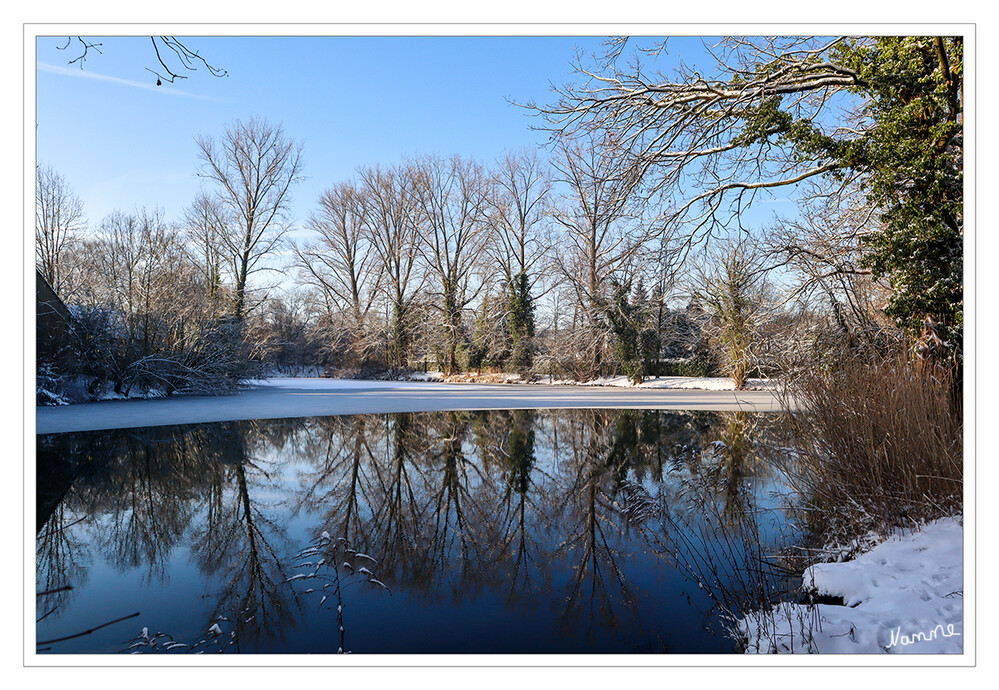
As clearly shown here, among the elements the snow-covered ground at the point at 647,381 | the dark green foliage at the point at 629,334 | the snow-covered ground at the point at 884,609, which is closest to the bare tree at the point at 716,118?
the snow-covered ground at the point at 884,609

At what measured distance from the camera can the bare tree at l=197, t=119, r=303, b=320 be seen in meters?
21.8

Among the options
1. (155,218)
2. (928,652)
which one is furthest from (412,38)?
(155,218)

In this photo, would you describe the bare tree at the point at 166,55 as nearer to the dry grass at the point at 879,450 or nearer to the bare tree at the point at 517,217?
the dry grass at the point at 879,450

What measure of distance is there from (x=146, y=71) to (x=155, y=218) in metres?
13.8

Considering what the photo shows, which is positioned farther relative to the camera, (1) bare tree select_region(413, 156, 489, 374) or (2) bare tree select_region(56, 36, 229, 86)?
(1) bare tree select_region(413, 156, 489, 374)

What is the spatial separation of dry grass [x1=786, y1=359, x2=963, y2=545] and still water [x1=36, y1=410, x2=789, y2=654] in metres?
0.57

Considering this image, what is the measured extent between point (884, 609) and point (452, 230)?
25.3 meters

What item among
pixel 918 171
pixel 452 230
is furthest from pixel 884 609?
pixel 452 230

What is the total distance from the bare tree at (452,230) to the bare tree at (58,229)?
620 inches

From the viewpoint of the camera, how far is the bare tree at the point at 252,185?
2183cm

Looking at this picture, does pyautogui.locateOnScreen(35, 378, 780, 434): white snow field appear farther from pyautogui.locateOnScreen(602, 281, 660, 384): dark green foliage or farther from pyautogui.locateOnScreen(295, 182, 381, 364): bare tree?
pyautogui.locateOnScreen(295, 182, 381, 364): bare tree

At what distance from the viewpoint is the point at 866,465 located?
13.2 feet

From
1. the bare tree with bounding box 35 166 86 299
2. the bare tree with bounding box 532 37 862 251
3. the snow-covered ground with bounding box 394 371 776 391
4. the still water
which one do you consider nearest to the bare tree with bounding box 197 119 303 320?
the bare tree with bounding box 35 166 86 299
